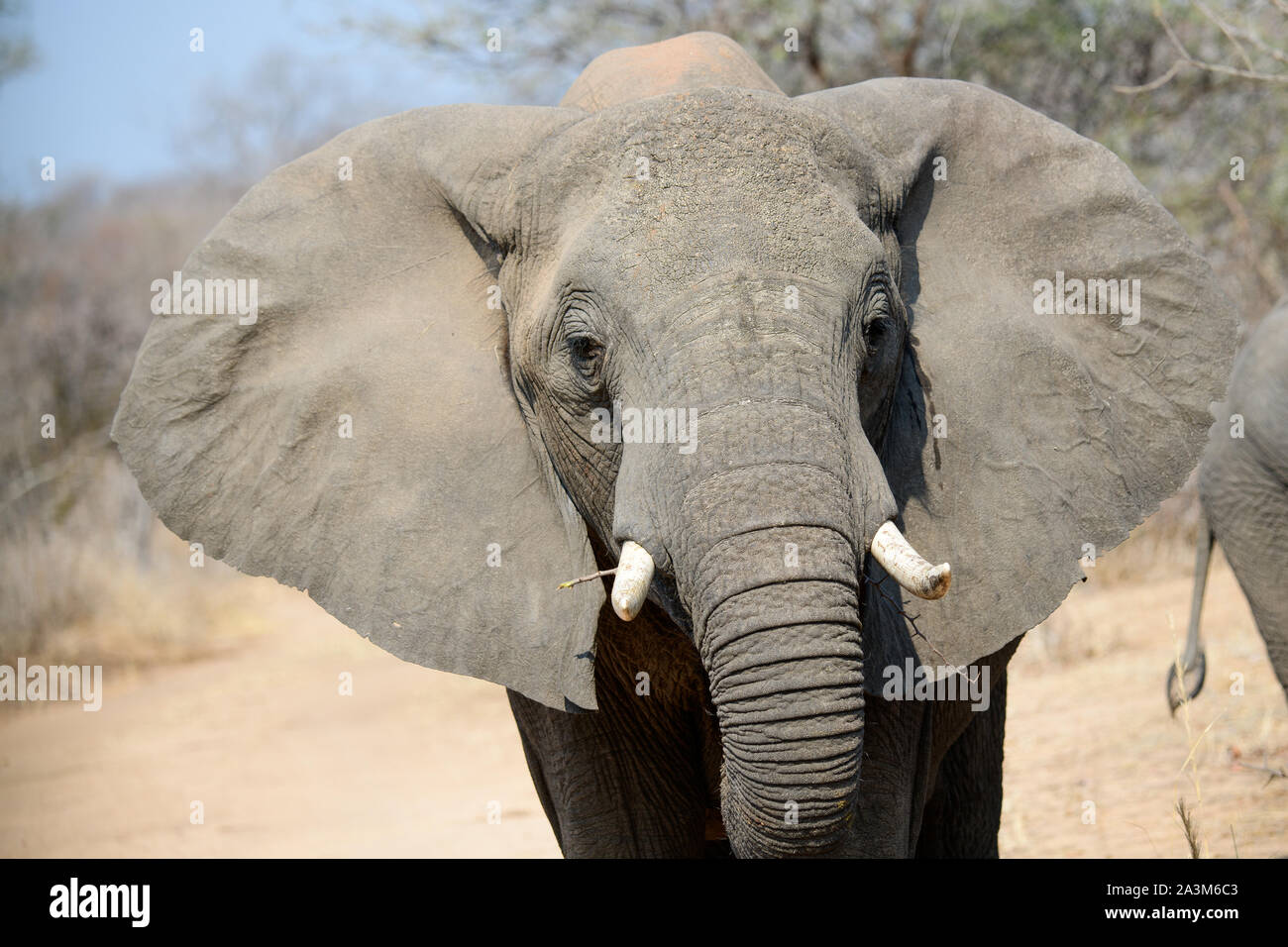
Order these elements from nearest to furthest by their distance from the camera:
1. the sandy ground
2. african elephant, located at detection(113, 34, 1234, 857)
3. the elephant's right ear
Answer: african elephant, located at detection(113, 34, 1234, 857), the elephant's right ear, the sandy ground

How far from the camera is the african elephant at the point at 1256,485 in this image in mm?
6138

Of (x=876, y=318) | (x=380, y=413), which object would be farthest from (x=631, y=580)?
(x=380, y=413)

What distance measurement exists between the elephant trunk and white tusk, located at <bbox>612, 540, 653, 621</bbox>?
0.35ft

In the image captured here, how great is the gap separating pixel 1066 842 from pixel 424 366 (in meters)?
4.02

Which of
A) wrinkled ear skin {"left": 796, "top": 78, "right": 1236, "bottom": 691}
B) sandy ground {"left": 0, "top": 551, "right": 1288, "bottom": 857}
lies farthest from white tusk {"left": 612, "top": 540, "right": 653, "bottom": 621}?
sandy ground {"left": 0, "top": 551, "right": 1288, "bottom": 857}

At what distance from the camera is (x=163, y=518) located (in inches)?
134

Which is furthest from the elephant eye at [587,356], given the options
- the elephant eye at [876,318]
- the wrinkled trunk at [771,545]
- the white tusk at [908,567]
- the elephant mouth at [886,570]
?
the white tusk at [908,567]

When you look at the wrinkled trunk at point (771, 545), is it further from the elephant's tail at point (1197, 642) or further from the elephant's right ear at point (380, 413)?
the elephant's tail at point (1197, 642)

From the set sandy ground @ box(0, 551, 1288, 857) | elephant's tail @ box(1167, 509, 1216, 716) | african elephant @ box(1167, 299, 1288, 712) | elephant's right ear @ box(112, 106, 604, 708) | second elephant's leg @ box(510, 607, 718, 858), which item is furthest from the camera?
sandy ground @ box(0, 551, 1288, 857)

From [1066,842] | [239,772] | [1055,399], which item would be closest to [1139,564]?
[1066,842]

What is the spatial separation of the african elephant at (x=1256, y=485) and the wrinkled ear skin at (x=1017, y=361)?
2.67 m

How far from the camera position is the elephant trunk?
2.56 metres

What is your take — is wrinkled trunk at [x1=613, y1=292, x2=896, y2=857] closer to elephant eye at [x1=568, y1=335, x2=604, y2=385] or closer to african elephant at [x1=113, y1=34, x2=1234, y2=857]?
african elephant at [x1=113, y1=34, x2=1234, y2=857]
